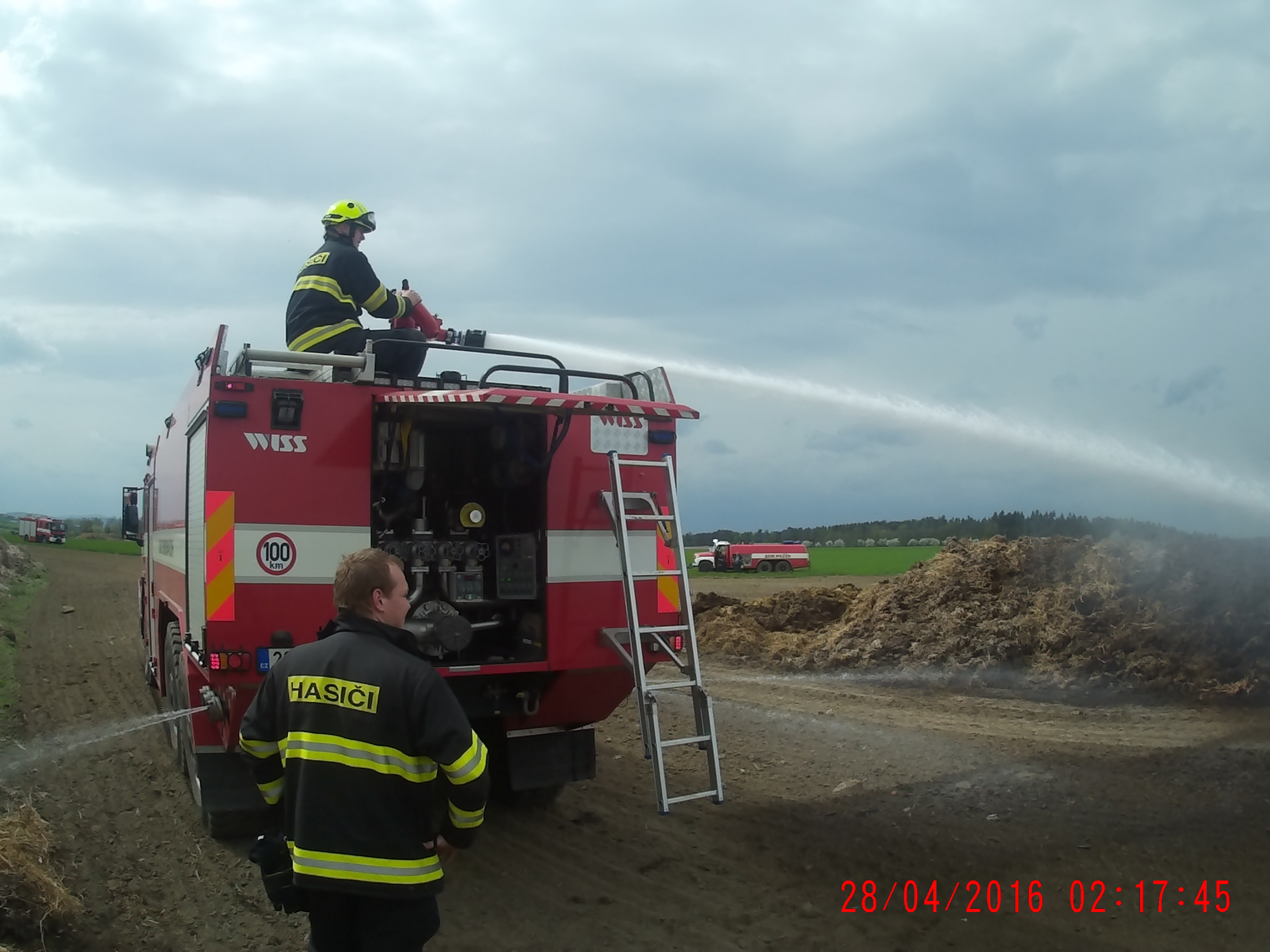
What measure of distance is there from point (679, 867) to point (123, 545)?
44.8 meters

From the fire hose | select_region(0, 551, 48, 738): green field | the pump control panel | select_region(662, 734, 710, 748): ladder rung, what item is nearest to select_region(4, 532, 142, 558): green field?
select_region(0, 551, 48, 738): green field

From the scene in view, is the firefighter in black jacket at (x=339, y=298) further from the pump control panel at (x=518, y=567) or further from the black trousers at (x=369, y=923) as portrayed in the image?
the black trousers at (x=369, y=923)

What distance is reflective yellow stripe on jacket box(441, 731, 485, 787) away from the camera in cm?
291

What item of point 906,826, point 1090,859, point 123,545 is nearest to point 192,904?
point 906,826

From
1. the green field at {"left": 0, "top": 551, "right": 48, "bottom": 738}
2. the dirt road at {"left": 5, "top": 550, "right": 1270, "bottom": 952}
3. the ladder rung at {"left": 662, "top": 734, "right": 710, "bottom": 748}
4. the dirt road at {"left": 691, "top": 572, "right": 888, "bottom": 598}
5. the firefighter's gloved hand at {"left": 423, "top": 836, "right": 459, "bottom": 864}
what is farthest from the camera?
the dirt road at {"left": 691, "top": 572, "right": 888, "bottom": 598}

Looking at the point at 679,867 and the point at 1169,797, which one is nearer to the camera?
the point at 679,867

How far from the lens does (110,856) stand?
5.96 meters

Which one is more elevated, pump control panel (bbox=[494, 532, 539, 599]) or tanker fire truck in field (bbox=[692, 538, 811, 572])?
pump control panel (bbox=[494, 532, 539, 599])

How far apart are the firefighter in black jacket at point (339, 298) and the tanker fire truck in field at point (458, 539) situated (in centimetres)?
68

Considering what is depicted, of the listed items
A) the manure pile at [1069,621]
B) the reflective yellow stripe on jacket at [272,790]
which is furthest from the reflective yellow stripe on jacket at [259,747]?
the manure pile at [1069,621]

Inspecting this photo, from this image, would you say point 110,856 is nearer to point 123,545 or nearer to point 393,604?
point 393,604

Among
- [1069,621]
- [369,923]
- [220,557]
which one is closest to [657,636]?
[220,557]

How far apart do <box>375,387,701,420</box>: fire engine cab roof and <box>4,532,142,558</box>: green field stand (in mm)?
37177

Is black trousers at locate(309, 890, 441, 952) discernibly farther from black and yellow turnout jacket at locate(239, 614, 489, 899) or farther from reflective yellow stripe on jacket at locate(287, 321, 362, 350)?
reflective yellow stripe on jacket at locate(287, 321, 362, 350)
